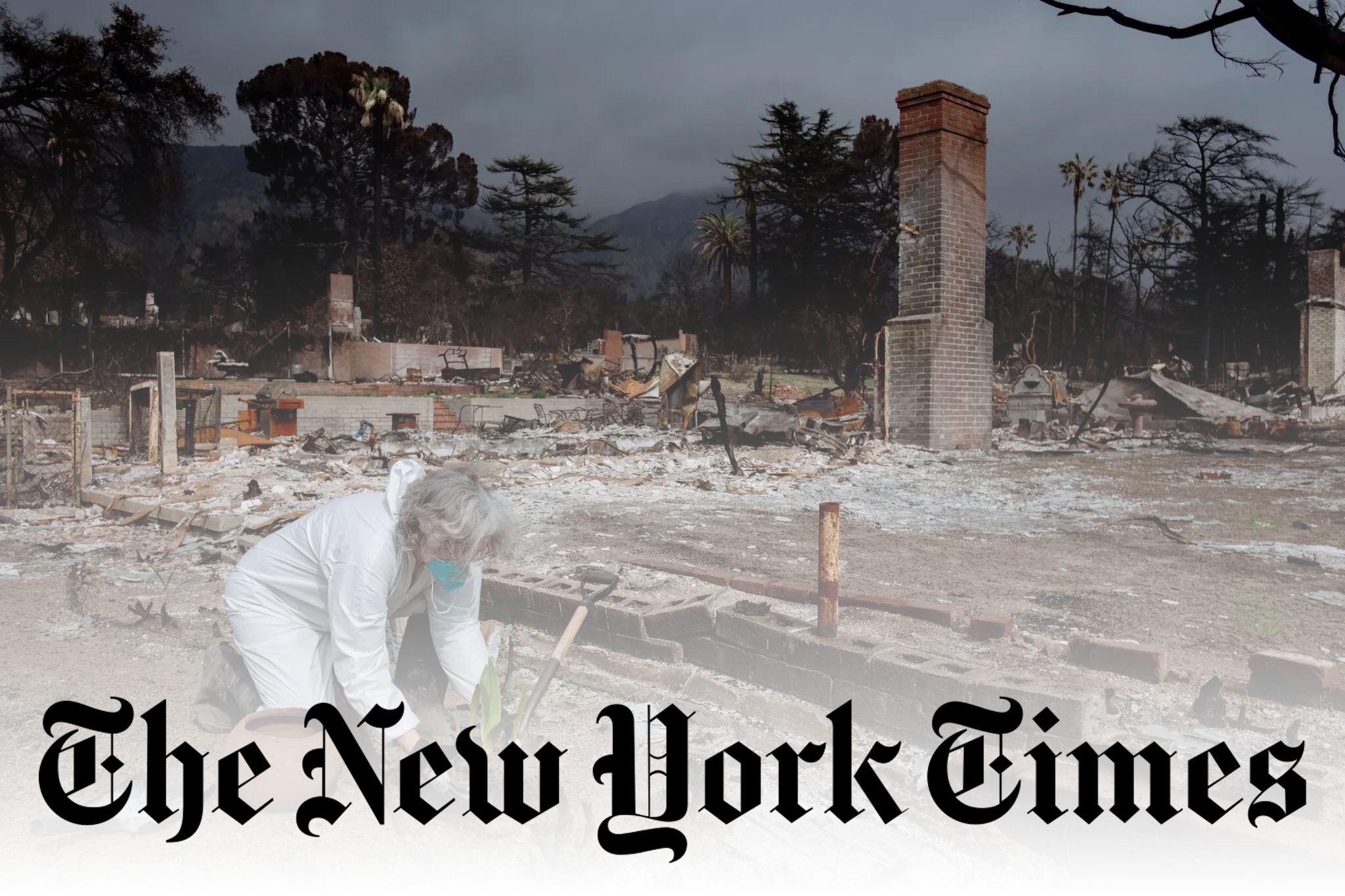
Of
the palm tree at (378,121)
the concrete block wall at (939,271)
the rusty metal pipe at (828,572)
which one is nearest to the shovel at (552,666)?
the rusty metal pipe at (828,572)

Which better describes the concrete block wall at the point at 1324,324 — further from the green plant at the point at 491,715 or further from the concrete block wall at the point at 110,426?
the green plant at the point at 491,715

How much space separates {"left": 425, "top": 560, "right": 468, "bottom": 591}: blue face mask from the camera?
3.15 metres

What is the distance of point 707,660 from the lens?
453 centimetres

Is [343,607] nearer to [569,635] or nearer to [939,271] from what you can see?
[569,635]

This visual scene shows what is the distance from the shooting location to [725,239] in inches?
1908

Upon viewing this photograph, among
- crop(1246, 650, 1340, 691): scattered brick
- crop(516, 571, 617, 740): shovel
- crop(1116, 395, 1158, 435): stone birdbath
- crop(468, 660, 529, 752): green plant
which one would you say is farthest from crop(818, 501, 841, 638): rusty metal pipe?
crop(1116, 395, 1158, 435): stone birdbath

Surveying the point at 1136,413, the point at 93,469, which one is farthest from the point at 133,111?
the point at 1136,413

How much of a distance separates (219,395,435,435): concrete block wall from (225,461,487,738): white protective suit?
45.4 ft

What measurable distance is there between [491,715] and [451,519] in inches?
30.4

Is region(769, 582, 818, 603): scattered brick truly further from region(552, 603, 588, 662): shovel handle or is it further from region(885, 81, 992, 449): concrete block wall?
region(885, 81, 992, 449): concrete block wall

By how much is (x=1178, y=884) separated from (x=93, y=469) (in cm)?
1266

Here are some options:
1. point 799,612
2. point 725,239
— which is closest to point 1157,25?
point 799,612

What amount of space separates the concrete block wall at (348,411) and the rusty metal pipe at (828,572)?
14.0m

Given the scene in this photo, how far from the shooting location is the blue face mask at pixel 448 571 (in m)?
3.15
